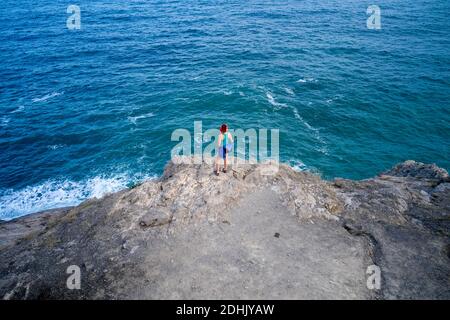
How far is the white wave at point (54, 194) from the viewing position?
35500 millimetres

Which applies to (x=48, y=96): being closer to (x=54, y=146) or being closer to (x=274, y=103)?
(x=54, y=146)

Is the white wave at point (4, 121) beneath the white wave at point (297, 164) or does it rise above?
above

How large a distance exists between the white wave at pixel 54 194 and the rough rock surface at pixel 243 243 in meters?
17.0

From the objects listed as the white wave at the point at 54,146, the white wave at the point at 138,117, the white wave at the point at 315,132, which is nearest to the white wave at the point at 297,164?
the white wave at the point at 315,132

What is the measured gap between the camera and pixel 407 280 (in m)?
13.3

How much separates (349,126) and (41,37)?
245ft

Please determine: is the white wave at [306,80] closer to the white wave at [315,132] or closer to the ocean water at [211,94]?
the ocean water at [211,94]

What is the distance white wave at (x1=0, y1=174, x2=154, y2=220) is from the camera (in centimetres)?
3550

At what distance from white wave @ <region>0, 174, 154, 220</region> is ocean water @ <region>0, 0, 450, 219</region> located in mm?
154

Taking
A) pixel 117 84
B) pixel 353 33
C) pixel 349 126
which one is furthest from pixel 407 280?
pixel 353 33

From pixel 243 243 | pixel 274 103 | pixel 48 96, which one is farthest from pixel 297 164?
pixel 48 96

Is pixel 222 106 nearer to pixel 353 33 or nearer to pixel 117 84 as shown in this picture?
pixel 117 84

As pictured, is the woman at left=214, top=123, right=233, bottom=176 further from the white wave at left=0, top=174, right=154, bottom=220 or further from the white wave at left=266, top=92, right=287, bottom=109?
the white wave at left=266, top=92, right=287, bottom=109

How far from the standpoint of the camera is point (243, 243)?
15188 mm
